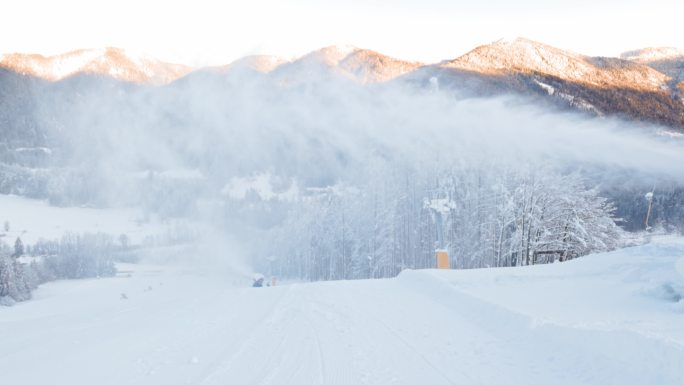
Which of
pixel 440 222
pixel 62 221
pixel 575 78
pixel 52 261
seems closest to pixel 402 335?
pixel 440 222

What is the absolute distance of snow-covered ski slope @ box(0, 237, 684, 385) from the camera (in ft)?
16.3

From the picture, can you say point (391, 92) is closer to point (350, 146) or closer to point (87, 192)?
point (350, 146)

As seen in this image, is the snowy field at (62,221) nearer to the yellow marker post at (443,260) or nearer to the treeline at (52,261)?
the treeline at (52,261)

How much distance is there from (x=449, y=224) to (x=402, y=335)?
4035 cm

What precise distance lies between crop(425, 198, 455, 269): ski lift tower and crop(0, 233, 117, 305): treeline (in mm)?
53214

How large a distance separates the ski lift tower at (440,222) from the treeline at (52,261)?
53214 mm

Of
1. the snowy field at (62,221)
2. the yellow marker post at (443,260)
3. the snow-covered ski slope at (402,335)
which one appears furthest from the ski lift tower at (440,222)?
the snowy field at (62,221)

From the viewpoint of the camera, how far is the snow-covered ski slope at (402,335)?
16.3 feet

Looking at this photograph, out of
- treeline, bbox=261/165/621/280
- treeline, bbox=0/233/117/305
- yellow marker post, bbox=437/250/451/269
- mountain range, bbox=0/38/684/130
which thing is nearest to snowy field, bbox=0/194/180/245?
treeline, bbox=0/233/117/305

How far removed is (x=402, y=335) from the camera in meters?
6.97

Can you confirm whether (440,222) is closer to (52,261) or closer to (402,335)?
(402,335)

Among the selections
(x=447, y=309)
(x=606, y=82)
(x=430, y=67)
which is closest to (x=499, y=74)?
(x=606, y=82)

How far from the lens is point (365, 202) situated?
59.9 meters

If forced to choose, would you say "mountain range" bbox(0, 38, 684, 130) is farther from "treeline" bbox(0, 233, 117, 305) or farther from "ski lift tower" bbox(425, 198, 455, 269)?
"treeline" bbox(0, 233, 117, 305)
